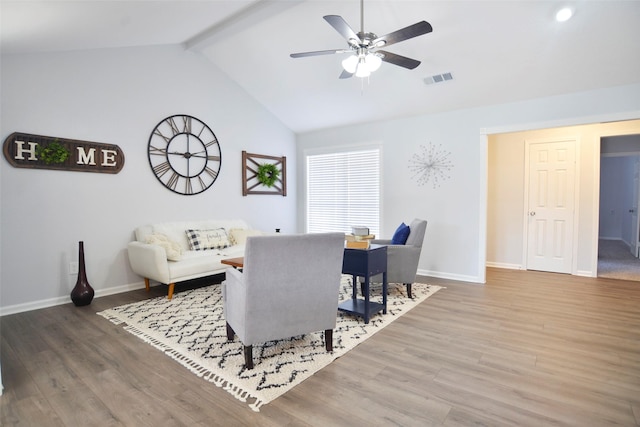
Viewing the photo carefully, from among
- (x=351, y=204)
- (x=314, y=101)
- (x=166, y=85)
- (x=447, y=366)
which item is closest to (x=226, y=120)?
(x=166, y=85)

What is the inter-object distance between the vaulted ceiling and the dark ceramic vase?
2.23 m

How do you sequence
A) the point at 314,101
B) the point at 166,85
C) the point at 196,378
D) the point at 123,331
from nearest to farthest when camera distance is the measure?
the point at 196,378 < the point at 123,331 < the point at 166,85 < the point at 314,101

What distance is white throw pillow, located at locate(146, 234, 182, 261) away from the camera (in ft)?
13.6

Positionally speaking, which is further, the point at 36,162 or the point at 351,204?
the point at 351,204

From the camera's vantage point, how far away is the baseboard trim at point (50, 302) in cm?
356

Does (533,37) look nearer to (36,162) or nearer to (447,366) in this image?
(447,366)

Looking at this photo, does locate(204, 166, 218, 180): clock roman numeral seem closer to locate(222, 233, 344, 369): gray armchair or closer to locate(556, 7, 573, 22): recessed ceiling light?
locate(222, 233, 344, 369): gray armchair

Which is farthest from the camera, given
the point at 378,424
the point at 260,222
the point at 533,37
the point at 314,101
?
the point at 260,222

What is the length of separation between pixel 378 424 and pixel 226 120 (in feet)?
16.4

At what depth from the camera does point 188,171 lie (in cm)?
511

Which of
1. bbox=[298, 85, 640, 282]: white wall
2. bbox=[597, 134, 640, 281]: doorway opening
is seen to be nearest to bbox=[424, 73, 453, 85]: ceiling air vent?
bbox=[298, 85, 640, 282]: white wall

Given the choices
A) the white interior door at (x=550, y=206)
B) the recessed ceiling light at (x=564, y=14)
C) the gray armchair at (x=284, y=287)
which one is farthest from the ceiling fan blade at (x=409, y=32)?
the white interior door at (x=550, y=206)

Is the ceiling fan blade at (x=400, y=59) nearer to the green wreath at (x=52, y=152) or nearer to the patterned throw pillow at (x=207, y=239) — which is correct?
the patterned throw pillow at (x=207, y=239)

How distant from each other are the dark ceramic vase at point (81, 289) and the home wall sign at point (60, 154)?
0.95 meters
